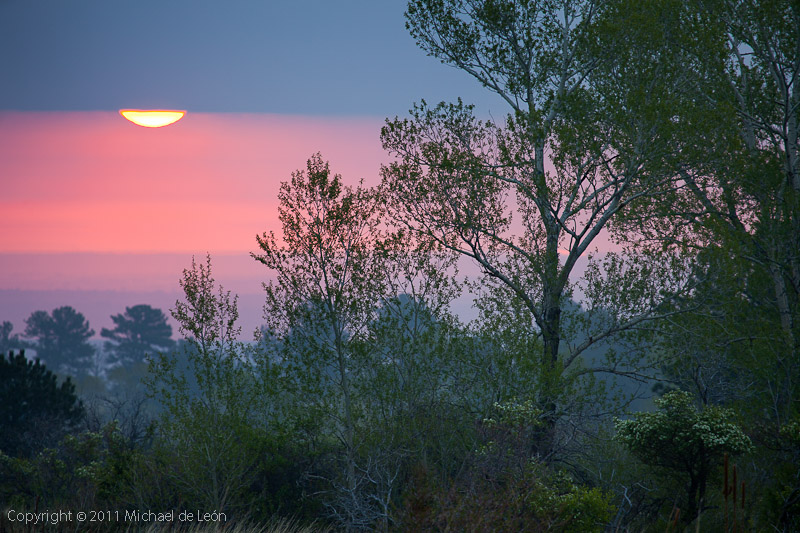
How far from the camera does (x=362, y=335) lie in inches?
665

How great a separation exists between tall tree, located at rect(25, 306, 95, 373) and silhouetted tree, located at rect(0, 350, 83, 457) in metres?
73.2

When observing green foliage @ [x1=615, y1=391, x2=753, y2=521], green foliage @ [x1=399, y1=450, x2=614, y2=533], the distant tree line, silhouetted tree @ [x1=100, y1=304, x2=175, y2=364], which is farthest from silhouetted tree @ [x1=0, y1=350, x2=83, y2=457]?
silhouetted tree @ [x1=100, y1=304, x2=175, y2=364]

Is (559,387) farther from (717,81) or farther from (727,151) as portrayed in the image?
(717,81)

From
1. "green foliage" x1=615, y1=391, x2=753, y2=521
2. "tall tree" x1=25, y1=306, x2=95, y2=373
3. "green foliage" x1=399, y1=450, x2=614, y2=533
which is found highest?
"tall tree" x1=25, y1=306, x2=95, y2=373

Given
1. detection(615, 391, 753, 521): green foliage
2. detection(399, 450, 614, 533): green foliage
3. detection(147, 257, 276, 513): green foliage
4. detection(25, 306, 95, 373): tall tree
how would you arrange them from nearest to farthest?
detection(399, 450, 614, 533): green foliage < detection(615, 391, 753, 521): green foliage < detection(147, 257, 276, 513): green foliage < detection(25, 306, 95, 373): tall tree

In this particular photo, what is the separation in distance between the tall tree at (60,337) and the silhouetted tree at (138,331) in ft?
12.7

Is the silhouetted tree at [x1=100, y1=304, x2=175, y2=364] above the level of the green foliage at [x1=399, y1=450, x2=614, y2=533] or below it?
above

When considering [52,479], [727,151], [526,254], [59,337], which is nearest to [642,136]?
[727,151]

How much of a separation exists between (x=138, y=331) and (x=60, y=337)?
35.5 ft

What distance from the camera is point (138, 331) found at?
346 ft

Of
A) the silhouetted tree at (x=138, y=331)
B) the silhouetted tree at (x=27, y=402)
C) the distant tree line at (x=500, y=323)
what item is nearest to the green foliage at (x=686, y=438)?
the distant tree line at (x=500, y=323)

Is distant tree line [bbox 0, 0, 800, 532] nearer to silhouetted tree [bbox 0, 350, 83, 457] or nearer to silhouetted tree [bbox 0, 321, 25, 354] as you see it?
silhouetted tree [bbox 0, 350, 83, 457]

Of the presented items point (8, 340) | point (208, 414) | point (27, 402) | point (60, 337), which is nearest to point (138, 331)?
point (60, 337)

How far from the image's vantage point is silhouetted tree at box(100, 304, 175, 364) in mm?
104750
